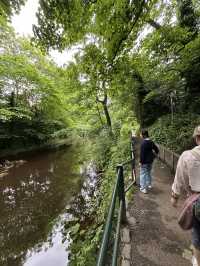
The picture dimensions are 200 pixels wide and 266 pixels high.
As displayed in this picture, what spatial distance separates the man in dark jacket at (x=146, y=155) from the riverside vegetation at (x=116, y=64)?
1.61m

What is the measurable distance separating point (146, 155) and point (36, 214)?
5.19 meters

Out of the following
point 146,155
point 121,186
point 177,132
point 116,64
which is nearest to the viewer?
point 121,186

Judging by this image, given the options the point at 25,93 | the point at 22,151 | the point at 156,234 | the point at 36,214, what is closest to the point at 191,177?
the point at 156,234

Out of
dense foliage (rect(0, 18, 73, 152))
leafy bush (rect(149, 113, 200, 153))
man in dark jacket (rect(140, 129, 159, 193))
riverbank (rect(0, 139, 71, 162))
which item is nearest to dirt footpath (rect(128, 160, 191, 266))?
man in dark jacket (rect(140, 129, 159, 193))

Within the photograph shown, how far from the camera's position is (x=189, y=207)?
71.0 inches

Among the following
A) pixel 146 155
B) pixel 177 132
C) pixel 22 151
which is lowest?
pixel 22 151

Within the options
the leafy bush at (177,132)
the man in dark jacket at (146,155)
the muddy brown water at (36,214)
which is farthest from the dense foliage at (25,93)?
the man in dark jacket at (146,155)

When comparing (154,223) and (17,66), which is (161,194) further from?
(17,66)

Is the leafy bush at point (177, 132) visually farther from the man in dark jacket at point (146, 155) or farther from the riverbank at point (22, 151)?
the riverbank at point (22, 151)

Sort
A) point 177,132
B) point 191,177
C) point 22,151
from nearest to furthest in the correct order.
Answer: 1. point 191,177
2. point 177,132
3. point 22,151

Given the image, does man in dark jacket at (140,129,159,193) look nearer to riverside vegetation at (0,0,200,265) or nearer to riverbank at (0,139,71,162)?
riverside vegetation at (0,0,200,265)

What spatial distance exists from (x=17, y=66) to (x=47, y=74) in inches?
191

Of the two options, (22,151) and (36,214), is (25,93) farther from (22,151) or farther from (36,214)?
(36,214)

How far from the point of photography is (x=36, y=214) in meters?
7.22
